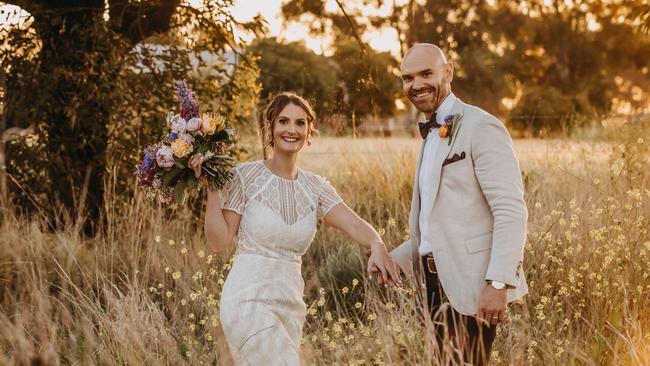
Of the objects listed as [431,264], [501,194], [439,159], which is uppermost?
[439,159]

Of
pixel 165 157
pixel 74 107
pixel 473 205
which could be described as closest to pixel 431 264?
pixel 473 205

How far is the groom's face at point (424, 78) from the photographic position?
12.3 feet

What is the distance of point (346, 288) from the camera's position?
4.93 meters

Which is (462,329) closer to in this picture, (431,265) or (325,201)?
(431,265)

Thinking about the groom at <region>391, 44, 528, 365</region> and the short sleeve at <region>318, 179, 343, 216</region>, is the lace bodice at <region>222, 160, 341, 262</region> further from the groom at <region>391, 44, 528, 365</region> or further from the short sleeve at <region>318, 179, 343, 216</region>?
the groom at <region>391, 44, 528, 365</region>

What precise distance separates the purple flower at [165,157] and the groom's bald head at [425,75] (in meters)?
1.18

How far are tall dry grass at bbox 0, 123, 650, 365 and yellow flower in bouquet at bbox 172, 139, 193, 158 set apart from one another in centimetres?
72

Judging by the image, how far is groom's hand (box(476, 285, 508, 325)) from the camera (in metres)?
3.47

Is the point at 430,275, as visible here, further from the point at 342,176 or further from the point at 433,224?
the point at 342,176

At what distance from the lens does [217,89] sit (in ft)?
27.8

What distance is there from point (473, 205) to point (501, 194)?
0.18 meters

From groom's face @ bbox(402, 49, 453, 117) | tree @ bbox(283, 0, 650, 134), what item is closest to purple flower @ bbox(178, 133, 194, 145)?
groom's face @ bbox(402, 49, 453, 117)

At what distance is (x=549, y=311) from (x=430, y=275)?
5.78ft

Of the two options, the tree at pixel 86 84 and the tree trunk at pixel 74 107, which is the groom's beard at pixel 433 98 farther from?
the tree trunk at pixel 74 107
